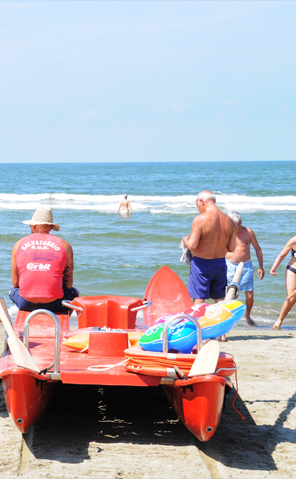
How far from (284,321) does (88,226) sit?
1038 centimetres

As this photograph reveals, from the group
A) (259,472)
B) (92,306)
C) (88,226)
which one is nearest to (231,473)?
(259,472)

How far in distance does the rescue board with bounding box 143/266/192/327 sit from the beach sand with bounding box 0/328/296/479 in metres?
1.20

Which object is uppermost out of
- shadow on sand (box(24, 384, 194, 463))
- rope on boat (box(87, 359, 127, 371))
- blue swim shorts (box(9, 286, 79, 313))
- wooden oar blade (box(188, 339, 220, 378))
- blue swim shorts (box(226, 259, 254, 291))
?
wooden oar blade (box(188, 339, 220, 378))

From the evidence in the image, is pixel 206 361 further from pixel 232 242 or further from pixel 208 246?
pixel 232 242

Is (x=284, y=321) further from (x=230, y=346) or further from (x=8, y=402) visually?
(x=8, y=402)

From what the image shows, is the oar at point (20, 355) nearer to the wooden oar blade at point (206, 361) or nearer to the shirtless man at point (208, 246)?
the wooden oar blade at point (206, 361)

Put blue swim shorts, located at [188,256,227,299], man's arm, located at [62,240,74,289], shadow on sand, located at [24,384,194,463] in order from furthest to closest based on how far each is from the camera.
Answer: blue swim shorts, located at [188,256,227,299]
man's arm, located at [62,240,74,289]
shadow on sand, located at [24,384,194,463]

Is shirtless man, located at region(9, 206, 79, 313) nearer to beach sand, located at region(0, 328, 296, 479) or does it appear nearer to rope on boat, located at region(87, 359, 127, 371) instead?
beach sand, located at region(0, 328, 296, 479)

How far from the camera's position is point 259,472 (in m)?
3.14

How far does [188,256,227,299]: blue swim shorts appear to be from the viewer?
235 inches

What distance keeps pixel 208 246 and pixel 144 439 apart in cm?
278

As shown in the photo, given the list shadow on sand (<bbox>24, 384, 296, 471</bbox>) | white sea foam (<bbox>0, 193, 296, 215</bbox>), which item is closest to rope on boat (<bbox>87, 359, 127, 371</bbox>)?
shadow on sand (<bbox>24, 384, 296, 471</bbox>)

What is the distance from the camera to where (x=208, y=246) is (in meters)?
5.91

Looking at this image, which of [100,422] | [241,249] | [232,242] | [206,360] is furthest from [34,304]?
[241,249]
